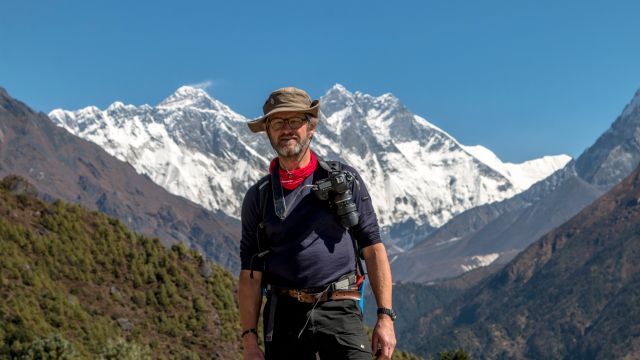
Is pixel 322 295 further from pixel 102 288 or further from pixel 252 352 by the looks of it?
pixel 102 288

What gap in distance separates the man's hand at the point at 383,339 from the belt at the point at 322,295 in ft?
2.26

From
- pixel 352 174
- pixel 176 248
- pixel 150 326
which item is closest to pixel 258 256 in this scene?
pixel 352 174

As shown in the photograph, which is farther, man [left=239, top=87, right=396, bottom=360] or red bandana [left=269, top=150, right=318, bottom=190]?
red bandana [left=269, top=150, right=318, bottom=190]

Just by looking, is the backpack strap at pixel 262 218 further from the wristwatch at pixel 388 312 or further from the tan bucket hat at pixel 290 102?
the wristwatch at pixel 388 312

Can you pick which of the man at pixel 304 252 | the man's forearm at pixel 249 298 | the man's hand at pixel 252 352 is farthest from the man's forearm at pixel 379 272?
the man's hand at pixel 252 352

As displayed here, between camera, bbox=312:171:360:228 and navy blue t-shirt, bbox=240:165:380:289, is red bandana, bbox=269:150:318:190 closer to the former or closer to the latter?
navy blue t-shirt, bbox=240:165:380:289

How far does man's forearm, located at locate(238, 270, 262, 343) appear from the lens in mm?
12875

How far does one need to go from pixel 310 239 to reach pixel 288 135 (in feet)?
5.13

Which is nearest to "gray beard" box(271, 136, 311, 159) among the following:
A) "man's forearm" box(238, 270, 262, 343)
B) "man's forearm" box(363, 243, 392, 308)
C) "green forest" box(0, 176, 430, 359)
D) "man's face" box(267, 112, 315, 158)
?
"man's face" box(267, 112, 315, 158)

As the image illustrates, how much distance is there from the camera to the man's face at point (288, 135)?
42.0 feet

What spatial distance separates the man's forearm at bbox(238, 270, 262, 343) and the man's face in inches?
73.3

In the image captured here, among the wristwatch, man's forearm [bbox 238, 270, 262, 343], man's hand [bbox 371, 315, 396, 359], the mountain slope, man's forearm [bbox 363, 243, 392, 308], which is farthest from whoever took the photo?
the mountain slope

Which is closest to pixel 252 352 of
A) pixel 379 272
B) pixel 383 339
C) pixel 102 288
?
pixel 383 339

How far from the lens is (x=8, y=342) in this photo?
230ft
